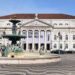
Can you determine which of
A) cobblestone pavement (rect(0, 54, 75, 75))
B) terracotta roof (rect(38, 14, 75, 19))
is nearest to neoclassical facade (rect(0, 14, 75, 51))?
terracotta roof (rect(38, 14, 75, 19))

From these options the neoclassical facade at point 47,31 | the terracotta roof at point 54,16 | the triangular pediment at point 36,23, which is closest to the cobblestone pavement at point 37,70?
the neoclassical facade at point 47,31

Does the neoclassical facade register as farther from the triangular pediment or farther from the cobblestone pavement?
the cobblestone pavement

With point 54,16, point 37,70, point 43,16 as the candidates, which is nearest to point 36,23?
point 43,16

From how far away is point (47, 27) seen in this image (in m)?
101

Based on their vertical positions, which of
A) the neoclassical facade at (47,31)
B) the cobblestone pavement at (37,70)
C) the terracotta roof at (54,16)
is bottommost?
the cobblestone pavement at (37,70)

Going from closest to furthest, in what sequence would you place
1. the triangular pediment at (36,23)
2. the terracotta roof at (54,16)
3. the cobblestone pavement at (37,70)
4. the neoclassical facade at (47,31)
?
1. the cobblestone pavement at (37,70)
2. the neoclassical facade at (47,31)
3. the triangular pediment at (36,23)
4. the terracotta roof at (54,16)

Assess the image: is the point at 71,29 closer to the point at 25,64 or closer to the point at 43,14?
the point at 43,14

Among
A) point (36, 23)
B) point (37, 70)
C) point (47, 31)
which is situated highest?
point (36, 23)

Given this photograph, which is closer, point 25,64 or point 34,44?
point 25,64

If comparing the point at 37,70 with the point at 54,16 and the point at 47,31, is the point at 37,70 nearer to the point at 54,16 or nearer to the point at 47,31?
the point at 47,31

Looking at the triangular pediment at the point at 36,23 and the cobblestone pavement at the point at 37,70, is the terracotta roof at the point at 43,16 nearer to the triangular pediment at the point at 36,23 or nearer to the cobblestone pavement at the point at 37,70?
the triangular pediment at the point at 36,23

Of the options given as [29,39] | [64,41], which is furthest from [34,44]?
[64,41]

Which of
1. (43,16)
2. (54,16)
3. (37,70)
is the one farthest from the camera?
(43,16)

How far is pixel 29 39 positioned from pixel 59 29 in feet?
30.6
